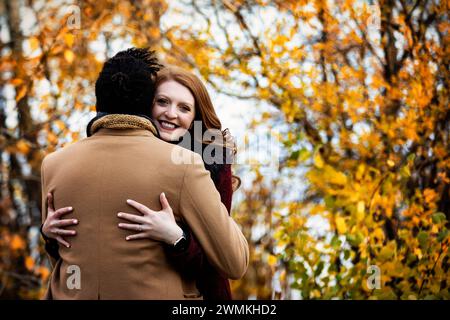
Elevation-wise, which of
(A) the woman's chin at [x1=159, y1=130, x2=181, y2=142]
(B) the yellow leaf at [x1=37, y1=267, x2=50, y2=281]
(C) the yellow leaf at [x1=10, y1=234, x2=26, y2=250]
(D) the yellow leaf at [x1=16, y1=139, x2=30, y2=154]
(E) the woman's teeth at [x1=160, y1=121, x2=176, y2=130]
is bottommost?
(B) the yellow leaf at [x1=37, y1=267, x2=50, y2=281]

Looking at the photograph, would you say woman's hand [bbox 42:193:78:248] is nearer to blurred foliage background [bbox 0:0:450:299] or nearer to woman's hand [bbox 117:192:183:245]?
woman's hand [bbox 117:192:183:245]

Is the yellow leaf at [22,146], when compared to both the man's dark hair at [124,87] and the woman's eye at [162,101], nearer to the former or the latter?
the woman's eye at [162,101]

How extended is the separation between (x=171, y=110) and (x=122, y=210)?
26.5 inches

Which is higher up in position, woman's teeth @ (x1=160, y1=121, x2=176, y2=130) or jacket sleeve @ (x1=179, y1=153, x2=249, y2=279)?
woman's teeth @ (x1=160, y1=121, x2=176, y2=130)

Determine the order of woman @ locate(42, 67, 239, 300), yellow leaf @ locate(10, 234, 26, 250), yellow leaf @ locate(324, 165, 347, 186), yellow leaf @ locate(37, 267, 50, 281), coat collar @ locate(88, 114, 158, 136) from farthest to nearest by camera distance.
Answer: yellow leaf @ locate(10, 234, 26, 250) → yellow leaf @ locate(37, 267, 50, 281) → yellow leaf @ locate(324, 165, 347, 186) → woman @ locate(42, 67, 239, 300) → coat collar @ locate(88, 114, 158, 136)

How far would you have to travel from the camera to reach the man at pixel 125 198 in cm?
179

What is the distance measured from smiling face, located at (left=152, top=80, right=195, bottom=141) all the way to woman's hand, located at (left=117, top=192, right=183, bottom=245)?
613 mm

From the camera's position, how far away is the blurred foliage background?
3.46 meters

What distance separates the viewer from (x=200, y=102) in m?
2.47

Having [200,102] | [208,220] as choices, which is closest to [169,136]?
[200,102]

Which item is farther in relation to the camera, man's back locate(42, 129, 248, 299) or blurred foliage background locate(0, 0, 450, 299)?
blurred foliage background locate(0, 0, 450, 299)

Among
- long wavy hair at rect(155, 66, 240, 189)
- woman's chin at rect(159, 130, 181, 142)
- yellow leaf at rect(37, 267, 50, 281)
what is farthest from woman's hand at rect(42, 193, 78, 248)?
yellow leaf at rect(37, 267, 50, 281)

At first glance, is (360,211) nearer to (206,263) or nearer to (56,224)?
(206,263)

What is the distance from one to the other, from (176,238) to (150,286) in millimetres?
165
